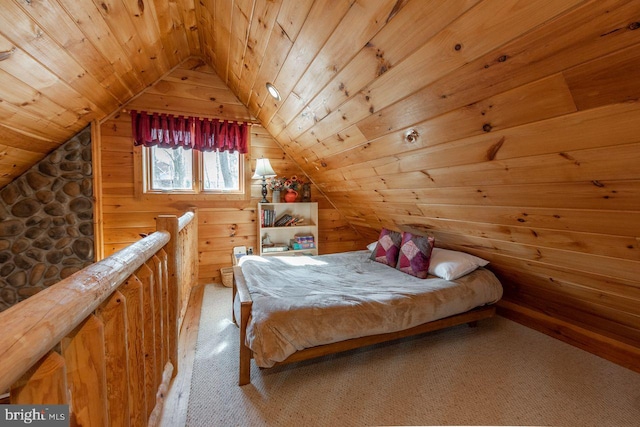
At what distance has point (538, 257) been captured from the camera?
194cm

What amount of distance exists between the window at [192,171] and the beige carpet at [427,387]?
1944 mm

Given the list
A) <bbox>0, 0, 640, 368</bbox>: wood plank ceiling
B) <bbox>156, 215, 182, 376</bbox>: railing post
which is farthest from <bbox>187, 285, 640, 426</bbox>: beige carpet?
<bbox>0, 0, 640, 368</bbox>: wood plank ceiling

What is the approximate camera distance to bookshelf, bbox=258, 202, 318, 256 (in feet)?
11.7

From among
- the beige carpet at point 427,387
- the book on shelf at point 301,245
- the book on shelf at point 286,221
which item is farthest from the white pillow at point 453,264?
the book on shelf at point 286,221

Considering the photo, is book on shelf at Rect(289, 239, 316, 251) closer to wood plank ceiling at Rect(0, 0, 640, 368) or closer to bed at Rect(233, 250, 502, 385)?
bed at Rect(233, 250, 502, 385)

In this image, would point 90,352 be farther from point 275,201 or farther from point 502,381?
point 275,201

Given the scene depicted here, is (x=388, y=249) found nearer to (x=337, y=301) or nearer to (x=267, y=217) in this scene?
(x=337, y=301)

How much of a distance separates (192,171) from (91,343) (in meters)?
3.09

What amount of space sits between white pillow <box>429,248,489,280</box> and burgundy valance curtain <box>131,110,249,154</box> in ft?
8.35

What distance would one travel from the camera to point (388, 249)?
9.30 feet

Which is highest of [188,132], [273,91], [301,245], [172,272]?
[273,91]

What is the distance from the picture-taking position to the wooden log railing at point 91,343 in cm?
47

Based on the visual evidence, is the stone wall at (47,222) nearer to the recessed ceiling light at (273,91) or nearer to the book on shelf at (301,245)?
the recessed ceiling light at (273,91)

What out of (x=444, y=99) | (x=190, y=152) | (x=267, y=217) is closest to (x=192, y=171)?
(x=190, y=152)
